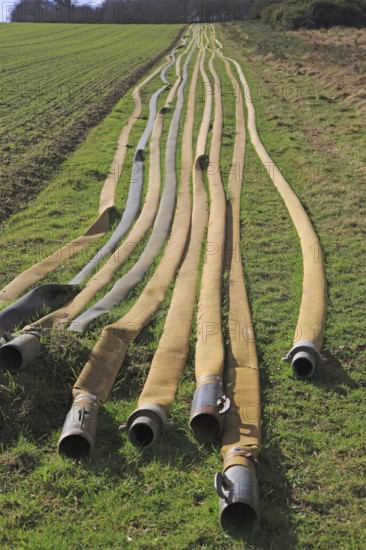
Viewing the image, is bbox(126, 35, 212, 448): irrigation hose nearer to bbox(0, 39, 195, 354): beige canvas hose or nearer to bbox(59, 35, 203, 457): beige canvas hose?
bbox(59, 35, 203, 457): beige canvas hose

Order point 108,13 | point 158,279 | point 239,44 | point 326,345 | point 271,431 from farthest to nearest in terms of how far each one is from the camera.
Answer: point 108,13 < point 239,44 < point 158,279 < point 326,345 < point 271,431

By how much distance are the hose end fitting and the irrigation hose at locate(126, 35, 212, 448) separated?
0.80 meters

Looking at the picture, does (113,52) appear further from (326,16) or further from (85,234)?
(85,234)

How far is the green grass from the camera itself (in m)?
12.0

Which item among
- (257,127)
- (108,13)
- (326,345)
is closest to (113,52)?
(257,127)

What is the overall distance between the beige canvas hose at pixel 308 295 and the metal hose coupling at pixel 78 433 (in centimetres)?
193

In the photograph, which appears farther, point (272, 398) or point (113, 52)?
point (113, 52)

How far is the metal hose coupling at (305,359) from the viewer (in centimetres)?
522

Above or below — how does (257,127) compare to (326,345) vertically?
above

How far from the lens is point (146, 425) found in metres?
4.43

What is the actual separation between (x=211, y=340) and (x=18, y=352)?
1832mm

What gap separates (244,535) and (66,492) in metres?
1.29

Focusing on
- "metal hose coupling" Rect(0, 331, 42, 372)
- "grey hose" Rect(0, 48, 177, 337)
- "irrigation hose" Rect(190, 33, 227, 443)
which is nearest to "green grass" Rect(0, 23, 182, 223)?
"grey hose" Rect(0, 48, 177, 337)

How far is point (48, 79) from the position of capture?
78.9 ft
